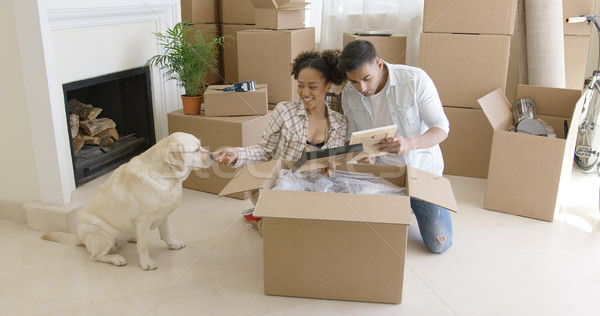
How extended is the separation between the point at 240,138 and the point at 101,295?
1.12 meters

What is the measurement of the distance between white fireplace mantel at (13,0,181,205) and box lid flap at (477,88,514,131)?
1.98 metres

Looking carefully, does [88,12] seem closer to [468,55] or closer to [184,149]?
[184,149]

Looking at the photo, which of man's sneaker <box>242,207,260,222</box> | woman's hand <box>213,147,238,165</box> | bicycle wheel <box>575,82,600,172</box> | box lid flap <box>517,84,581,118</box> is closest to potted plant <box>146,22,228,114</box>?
man's sneaker <box>242,207,260,222</box>

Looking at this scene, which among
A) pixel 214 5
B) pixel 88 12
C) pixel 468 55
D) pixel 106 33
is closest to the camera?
pixel 88 12

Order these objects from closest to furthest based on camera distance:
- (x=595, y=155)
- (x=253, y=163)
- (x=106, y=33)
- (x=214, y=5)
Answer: (x=253, y=163) < (x=106, y=33) < (x=595, y=155) < (x=214, y=5)

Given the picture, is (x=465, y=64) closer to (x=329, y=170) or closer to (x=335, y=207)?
(x=329, y=170)

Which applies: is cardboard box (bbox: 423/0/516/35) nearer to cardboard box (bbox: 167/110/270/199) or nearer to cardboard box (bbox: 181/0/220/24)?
cardboard box (bbox: 167/110/270/199)

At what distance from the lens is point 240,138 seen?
277 cm

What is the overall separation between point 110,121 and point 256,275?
1.63 meters

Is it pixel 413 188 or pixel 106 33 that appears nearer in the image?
pixel 413 188

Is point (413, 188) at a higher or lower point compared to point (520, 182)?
higher

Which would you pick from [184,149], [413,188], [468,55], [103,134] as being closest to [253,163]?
[184,149]

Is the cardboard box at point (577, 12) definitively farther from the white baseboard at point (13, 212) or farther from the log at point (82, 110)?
the white baseboard at point (13, 212)

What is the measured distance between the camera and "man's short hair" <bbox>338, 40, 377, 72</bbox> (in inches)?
80.1
